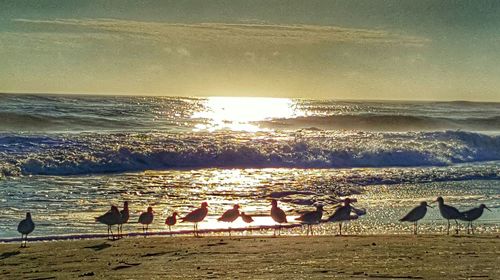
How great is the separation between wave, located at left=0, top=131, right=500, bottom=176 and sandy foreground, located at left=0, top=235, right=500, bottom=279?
11.5 metres

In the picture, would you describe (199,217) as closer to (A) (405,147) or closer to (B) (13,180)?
(B) (13,180)

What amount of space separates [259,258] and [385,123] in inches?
1723

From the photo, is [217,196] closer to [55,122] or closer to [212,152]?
[212,152]

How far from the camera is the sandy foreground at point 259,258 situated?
907 cm

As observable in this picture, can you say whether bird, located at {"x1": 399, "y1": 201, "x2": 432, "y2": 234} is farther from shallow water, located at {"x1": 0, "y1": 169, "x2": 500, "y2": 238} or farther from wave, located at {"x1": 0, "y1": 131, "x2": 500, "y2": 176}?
wave, located at {"x1": 0, "y1": 131, "x2": 500, "y2": 176}

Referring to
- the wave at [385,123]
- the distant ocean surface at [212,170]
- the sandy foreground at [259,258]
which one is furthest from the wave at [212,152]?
the wave at [385,123]

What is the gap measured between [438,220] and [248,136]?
63.0ft

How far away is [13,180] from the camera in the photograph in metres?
20.1

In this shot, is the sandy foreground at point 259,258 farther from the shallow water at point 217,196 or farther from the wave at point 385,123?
the wave at point 385,123

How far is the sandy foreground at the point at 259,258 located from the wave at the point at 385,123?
120 ft

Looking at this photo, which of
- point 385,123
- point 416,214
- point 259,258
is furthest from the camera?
point 385,123

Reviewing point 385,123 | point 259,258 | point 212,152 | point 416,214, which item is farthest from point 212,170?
point 385,123

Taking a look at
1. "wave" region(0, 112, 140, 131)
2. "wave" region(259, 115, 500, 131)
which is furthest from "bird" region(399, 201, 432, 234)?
"wave" region(259, 115, 500, 131)

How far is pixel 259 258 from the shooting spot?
9992 mm
